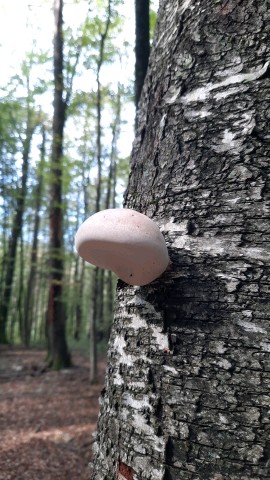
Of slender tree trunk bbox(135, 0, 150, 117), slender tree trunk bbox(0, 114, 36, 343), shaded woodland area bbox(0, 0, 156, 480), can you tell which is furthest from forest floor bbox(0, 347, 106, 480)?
slender tree trunk bbox(0, 114, 36, 343)

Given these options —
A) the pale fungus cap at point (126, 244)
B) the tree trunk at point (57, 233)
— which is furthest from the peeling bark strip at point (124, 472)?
the tree trunk at point (57, 233)

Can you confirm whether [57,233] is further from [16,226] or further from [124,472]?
[124,472]

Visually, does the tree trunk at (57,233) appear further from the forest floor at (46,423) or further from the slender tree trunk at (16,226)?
the slender tree trunk at (16,226)

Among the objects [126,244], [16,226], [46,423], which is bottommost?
[46,423]

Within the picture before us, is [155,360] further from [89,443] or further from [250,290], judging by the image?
[89,443]

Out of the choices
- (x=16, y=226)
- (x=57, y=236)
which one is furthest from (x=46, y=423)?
(x=16, y=226)
